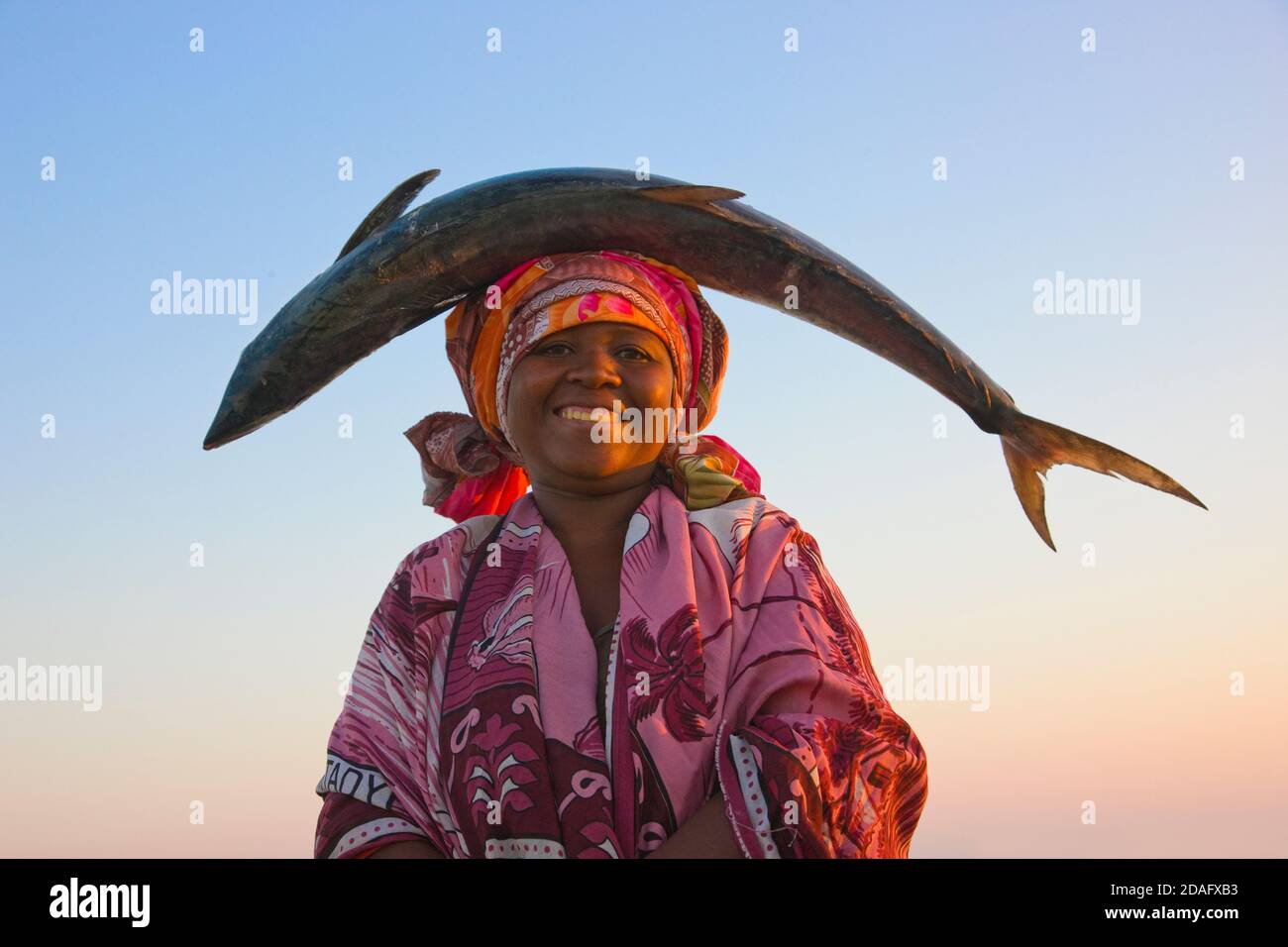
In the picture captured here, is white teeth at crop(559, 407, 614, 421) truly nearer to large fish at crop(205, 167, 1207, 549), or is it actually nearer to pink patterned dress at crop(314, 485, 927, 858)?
pink patterned dress at crop(314, 485, 927, 858)

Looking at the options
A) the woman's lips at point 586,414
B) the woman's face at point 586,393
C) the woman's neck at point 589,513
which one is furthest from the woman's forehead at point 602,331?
the woman's neck at point 589,513

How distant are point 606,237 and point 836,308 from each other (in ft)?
2.57

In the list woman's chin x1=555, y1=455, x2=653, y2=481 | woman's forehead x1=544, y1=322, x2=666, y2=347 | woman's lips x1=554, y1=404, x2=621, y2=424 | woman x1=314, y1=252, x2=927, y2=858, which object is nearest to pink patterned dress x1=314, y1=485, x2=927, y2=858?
woman x1=314, y1=252, x2=927, y2=858

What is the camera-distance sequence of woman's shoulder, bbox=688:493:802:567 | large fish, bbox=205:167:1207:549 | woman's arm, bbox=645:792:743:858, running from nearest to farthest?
woman's arm, bbox=645:792:743:858, woman's shoulder, bbox=688:493:802:567, large fish, bbox=205:167:1207:549

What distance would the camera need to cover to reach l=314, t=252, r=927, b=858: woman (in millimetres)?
3426

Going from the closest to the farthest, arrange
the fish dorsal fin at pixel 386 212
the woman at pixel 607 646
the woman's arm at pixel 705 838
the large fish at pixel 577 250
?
the woman's arm at pixel 705 838, the woman at pixel 607 646, the large fish at pixel 577 250, the fish dorsal fin at pixel 386 212

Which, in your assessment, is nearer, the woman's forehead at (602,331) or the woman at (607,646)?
the woman at (607,646)

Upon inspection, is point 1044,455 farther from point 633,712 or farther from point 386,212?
point 386,212

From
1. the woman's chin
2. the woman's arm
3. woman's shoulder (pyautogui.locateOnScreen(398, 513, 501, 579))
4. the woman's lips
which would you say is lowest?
the woman's arm

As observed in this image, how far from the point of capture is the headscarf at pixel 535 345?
4.00 metres

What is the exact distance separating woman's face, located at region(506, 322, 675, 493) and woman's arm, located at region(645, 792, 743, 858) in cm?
104

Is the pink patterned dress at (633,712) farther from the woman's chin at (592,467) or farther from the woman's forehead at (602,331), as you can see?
the woman's forehead at (602,331)

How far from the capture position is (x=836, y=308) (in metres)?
4.36
